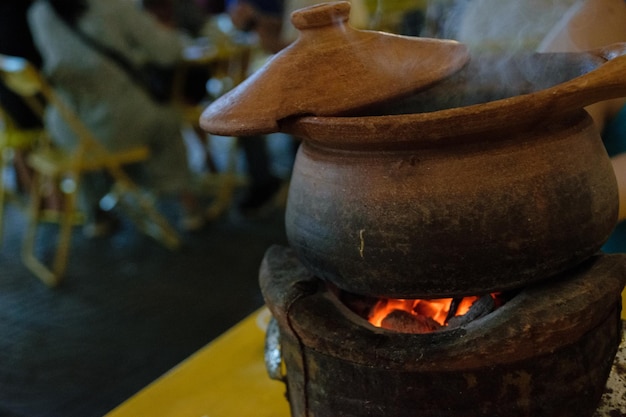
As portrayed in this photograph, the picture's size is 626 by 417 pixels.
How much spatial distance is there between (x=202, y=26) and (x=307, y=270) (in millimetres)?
4063

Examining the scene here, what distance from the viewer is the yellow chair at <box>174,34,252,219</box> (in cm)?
388

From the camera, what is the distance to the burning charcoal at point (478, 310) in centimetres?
107

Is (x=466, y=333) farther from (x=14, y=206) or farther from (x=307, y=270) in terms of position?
(x=14, y=206)

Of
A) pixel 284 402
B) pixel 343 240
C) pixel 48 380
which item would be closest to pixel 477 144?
pixel 343 240

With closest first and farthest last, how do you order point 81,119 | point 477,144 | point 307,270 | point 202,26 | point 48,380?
point 477,144 → point 307,270 → point 48,380 → point 81,119 → point 202,26

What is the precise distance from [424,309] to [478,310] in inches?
6.1

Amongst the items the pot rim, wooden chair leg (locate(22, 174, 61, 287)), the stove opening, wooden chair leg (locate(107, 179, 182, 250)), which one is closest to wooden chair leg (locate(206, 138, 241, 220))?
wooden chair leg (locate(107, 179, 182, 250))

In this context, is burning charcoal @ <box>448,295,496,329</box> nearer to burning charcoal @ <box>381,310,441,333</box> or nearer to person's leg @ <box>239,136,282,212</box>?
burning charcoal @ <box>381,310,441,333</box>

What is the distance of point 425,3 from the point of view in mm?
4816

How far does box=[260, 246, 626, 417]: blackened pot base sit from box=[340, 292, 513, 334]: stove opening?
0.29 feet

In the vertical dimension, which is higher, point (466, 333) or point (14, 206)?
point (466, 333)

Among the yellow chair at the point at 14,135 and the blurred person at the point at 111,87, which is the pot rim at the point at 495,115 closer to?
the blurred person at the point at 111,87

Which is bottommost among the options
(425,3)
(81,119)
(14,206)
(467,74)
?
(14,206)

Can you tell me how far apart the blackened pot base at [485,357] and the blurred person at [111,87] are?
105 inches
